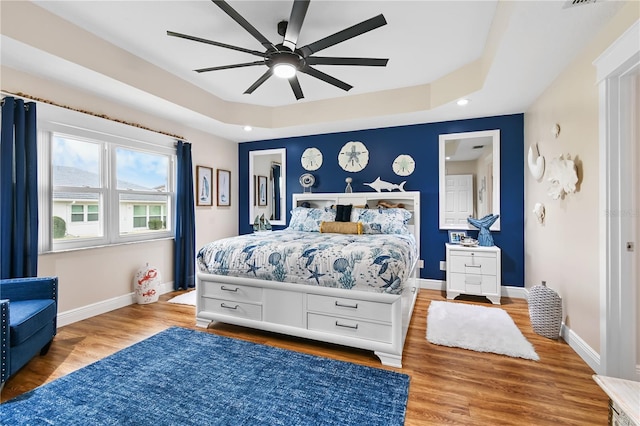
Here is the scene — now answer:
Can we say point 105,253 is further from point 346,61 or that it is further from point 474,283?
Answer: point 474,283

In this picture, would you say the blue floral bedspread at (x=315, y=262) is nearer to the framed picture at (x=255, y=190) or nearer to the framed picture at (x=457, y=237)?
the framed picture at (x=457, y=237)

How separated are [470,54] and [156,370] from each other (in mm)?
3956

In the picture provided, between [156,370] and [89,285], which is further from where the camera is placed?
[89,285]

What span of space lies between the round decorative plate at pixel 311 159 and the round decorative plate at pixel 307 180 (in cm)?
Answer: 16

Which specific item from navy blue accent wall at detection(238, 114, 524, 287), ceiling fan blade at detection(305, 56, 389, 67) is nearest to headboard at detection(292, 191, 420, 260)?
navy blue accent wall at detection(238, 114, 524, 287)

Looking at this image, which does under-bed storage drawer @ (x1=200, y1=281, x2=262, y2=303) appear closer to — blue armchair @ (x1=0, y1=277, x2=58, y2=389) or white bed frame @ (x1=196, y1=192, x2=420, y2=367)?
white bed frame @ (x1=196, y1=192, x2=420, y2=367)

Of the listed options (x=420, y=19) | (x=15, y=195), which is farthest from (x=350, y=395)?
(x=15, y=195)

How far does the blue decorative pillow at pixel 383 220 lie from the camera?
387cm

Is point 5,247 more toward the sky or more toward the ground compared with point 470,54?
more toward the ground

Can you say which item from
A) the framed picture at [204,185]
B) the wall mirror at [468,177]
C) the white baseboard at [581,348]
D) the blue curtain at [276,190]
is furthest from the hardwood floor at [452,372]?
the blue curtain at [276,190]

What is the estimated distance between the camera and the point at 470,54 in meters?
3.04

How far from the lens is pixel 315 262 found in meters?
2.55

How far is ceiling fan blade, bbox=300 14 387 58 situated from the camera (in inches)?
75.9

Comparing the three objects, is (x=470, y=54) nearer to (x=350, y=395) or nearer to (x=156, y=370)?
(x=350, y=395)
